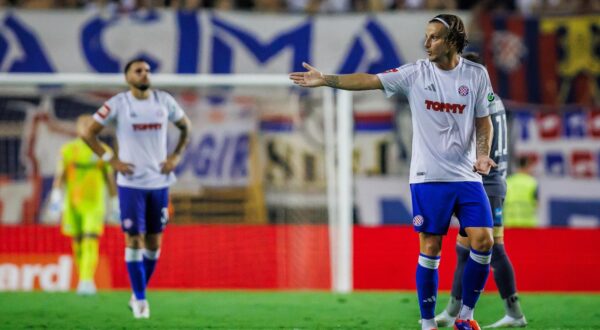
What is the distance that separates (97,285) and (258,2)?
240 inches

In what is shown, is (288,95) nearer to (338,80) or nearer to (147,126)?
(147,126)

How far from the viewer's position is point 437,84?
8.67m

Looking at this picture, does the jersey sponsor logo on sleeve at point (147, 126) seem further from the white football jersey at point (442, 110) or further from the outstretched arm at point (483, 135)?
the outstretched arm at point (483, 135)

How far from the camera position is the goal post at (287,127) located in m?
→ 16.1

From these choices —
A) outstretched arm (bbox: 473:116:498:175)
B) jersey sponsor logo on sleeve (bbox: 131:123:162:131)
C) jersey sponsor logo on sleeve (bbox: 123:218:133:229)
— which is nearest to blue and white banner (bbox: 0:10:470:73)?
jersey sponsor logo on sleeve (bbox: 131:123:162:131)

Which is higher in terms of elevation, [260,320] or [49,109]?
[49,109]

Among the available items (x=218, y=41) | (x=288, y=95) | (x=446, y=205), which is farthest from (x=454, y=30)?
(x=288, y=95)

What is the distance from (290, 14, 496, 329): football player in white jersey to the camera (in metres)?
8.64

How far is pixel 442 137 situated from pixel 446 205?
0.49 m

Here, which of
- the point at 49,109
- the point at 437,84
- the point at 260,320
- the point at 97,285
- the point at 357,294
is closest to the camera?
the point at 437,84

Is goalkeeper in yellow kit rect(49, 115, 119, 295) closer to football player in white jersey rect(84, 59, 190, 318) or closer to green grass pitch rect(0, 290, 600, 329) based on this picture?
green grass pitch rect(0, 290, 600, 329)

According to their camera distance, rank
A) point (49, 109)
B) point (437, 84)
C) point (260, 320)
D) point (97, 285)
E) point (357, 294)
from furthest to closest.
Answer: point (49, 109) → point (97, 285) → point (357, 294) → point (260, 320) → point (437, 84)

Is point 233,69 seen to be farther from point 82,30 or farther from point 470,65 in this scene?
point 470,65

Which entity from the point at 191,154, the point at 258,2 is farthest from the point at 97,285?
the point at 258,2
